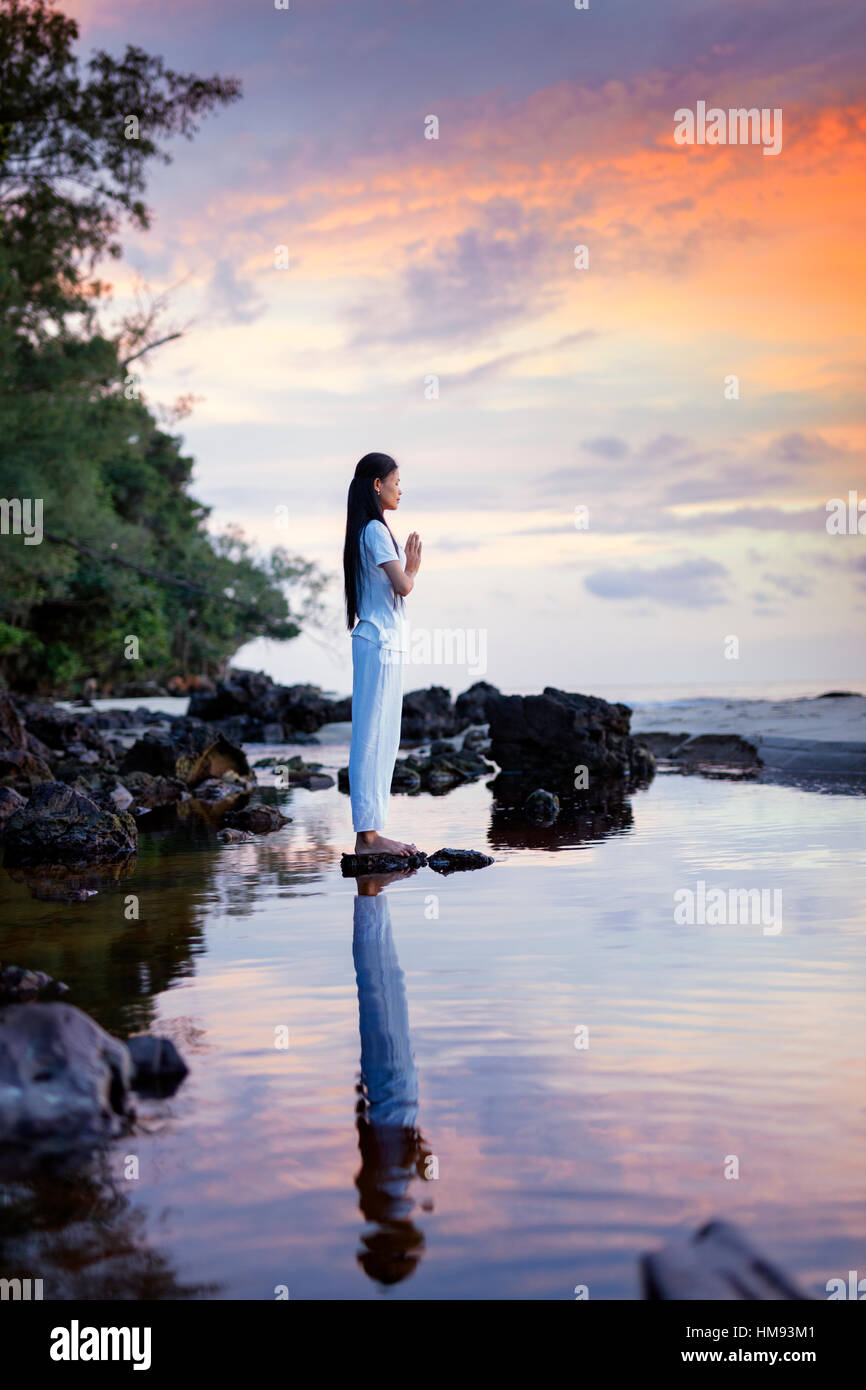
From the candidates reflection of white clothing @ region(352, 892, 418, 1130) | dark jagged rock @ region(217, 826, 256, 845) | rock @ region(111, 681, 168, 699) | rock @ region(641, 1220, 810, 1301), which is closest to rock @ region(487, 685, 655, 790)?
dark jagged rock @ region(217, 826, 256, 845)

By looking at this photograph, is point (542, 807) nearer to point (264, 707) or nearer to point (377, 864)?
point (377, 864)

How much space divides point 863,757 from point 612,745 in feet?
9.37

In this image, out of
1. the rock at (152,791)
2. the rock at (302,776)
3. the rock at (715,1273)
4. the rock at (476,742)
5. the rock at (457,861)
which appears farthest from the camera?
the rock at (476,742)

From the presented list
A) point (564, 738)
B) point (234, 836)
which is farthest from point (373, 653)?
point (564, 738)

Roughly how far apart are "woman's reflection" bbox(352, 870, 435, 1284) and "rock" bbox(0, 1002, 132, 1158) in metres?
0.64

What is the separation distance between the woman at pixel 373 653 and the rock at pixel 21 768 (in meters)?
5.89

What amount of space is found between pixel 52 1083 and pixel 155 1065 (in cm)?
46

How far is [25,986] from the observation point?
4.16 metres

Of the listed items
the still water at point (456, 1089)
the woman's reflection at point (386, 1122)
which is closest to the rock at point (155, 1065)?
the still water at point (456, 1089)

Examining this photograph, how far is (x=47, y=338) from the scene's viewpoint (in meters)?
22.1

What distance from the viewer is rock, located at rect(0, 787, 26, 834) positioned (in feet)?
32.7

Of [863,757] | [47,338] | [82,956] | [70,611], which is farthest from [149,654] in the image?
[82,956]

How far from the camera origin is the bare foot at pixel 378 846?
7398 mm

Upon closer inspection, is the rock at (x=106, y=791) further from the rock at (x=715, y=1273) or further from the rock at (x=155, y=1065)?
the rock at (x=715, y=1273)
